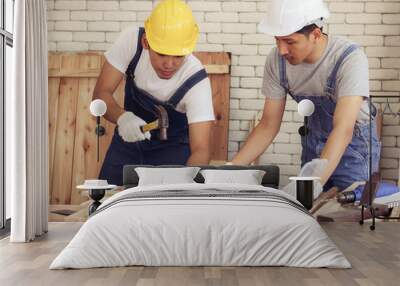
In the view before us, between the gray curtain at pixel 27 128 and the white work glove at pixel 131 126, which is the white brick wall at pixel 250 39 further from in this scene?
the gray curtain at pixel 27 128

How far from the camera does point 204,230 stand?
13.6 ft

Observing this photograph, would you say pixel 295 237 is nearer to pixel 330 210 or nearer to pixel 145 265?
pixel 145 265

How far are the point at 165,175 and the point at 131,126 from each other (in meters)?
0.73

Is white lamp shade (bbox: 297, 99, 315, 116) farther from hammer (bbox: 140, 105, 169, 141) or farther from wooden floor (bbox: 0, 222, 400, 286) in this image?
wooden floor (bbox: 0, 222, 400, 286)

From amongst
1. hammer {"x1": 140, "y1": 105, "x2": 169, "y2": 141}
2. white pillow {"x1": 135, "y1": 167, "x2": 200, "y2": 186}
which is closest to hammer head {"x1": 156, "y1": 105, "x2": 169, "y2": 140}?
hammer {"x1": 140, "y1": 105, "x2": 169, "y2": 141}

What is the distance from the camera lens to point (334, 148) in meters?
6.50

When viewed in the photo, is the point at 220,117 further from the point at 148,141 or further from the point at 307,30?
the point at 307,30

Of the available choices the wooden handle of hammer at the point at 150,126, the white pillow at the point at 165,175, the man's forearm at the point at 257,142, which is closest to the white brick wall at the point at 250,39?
the man's forearm at the point at 257,142

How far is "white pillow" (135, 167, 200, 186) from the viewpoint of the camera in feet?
20.2

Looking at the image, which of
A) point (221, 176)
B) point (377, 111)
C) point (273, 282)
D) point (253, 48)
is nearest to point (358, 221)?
point (377, 111)

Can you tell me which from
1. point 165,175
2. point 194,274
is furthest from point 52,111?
point 194,274

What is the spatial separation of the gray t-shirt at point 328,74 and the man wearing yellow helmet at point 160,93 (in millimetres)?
767

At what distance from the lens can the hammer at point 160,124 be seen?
6.51 metres

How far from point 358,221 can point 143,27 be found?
10.6 feet
